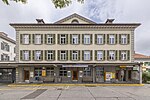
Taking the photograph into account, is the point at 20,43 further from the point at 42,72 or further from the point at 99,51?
the point at 99,51

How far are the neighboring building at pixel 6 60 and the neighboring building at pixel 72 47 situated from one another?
2.22 metres

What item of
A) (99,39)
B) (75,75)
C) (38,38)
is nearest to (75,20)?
(99,39)

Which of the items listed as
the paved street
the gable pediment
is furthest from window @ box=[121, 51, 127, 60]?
the paved street

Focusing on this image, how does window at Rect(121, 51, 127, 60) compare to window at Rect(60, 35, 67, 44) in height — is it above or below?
below

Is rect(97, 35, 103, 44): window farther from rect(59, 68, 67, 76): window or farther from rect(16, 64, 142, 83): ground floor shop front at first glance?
rect(59, 68, 67, 76): window

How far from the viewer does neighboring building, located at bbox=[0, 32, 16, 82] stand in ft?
120

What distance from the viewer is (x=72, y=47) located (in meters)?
36.0

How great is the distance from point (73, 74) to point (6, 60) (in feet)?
50.0

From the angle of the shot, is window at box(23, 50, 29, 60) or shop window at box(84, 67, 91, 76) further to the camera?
shop window at box(84, 67, 91, 76)

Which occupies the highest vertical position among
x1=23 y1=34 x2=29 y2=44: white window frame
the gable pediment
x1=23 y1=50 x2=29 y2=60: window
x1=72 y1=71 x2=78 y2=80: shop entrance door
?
the gable pediment

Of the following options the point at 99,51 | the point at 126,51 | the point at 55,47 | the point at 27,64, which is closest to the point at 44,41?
the point at 55,47

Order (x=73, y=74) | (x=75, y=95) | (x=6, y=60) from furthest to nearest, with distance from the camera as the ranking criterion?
(x=6, y=60) < (x=73, y=74) < (x=75, y=95)

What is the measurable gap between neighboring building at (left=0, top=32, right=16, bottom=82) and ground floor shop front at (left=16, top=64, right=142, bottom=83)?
7.08 ft

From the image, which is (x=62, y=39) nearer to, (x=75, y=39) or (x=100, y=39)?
(x=75, y=39)
